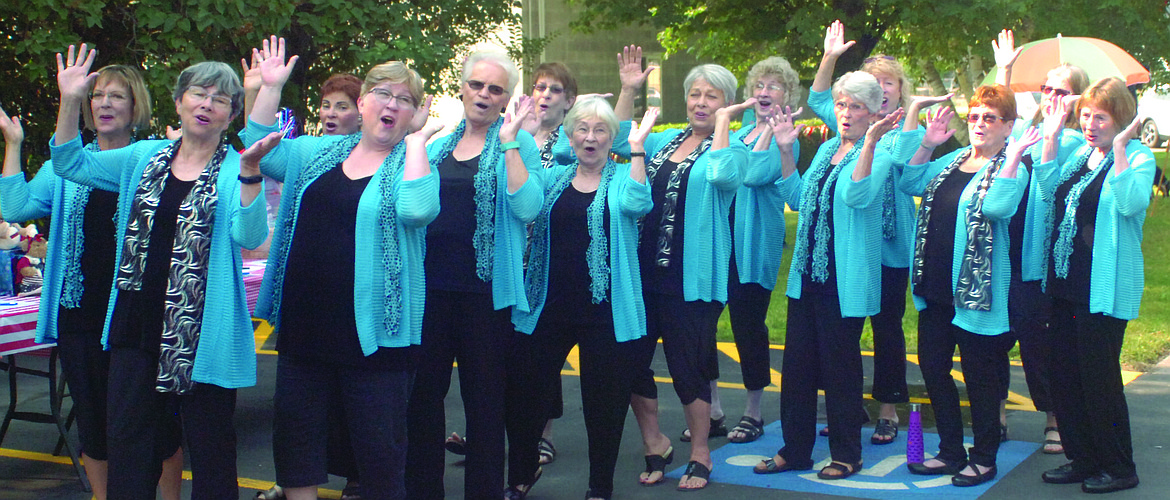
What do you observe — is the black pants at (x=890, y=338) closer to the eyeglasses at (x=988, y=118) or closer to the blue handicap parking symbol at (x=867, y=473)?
the blue handicap parking symbol at (x=867, y=473)

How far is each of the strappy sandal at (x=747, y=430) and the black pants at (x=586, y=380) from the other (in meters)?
1.26

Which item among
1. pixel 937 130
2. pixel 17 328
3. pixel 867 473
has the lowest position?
pixel 867 473

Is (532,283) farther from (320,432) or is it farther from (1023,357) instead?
(1023,357)

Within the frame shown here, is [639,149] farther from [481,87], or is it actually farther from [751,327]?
[751,327]

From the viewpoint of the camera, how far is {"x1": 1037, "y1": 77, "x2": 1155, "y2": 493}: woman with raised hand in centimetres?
482

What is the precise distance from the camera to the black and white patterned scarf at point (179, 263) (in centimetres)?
384

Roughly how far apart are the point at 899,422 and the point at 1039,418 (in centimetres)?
79

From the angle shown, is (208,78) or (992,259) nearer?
(208,78)

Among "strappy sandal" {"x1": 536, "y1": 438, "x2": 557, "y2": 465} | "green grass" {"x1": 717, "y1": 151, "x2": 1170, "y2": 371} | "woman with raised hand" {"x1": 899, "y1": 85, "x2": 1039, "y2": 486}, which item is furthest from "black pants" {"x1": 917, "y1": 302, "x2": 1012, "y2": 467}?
"green grass" {"x1": 717, "y1": 151, "x2": 1170, "y2": 371}

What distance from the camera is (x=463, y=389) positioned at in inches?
181

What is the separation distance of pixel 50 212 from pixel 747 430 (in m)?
3.52

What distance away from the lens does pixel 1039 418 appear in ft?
21.2

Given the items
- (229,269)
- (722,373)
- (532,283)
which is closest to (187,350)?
(229,269)

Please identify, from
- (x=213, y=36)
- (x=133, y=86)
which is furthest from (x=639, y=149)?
(x=213, y=36)
